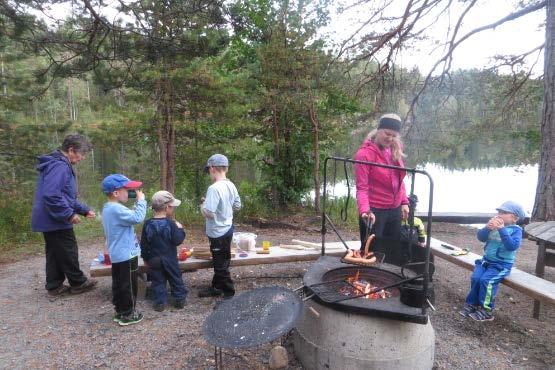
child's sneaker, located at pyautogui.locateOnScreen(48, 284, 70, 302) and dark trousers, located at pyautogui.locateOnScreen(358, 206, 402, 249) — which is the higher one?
dark trousers, located at pyautogui.locateOnScreen(358, 206, 402, 249)

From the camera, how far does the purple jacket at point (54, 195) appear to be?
3.73 m

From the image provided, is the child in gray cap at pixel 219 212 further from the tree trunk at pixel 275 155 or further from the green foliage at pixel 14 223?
the tree trunk at pixel 275 155

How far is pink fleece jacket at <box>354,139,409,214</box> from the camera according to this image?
10.8ft

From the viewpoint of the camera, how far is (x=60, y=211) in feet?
12.3

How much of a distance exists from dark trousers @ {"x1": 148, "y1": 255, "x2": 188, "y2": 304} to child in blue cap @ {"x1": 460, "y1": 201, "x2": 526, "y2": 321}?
117 inches

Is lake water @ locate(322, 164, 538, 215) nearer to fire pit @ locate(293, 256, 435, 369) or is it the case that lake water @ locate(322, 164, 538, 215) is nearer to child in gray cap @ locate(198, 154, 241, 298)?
child in gray cap @ locate(198, 154, 241, 298)

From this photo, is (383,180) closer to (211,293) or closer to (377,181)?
(377,181)

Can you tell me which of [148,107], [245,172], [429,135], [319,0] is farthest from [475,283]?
[245,172]

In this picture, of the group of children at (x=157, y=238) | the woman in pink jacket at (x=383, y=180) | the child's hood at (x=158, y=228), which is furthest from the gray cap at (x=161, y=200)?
the woman in pink jacket at (x=383, y=180)

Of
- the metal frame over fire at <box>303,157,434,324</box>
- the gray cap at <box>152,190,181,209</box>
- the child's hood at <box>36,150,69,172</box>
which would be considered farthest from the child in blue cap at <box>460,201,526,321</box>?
the child's hood at <box>36,150,69,172</box>

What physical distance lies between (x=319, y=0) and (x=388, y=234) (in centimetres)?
686

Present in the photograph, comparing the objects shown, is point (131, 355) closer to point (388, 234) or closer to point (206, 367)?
point (206, 367)

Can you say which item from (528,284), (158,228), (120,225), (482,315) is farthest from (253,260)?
(528,284)

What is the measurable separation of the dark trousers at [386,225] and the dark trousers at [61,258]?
119 inches
